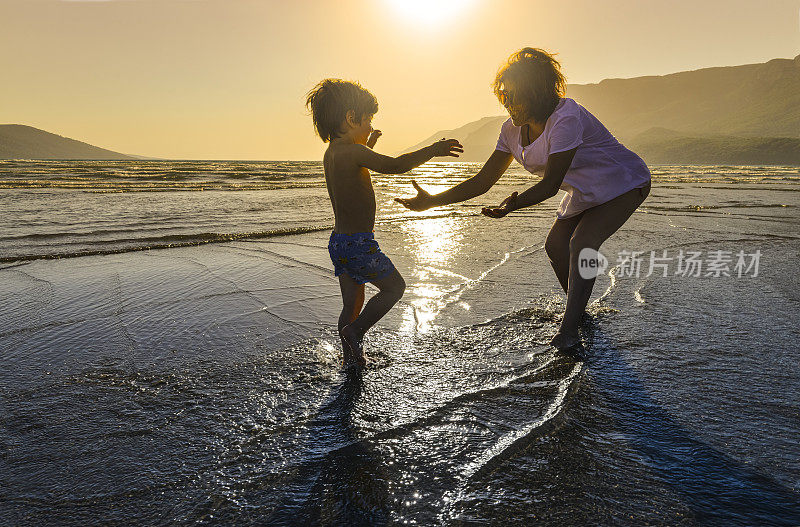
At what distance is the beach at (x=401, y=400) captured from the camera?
5.48 ft

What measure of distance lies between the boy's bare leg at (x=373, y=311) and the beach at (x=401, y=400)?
0.18m

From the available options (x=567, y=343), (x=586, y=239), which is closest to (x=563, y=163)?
(x=586, y=239)

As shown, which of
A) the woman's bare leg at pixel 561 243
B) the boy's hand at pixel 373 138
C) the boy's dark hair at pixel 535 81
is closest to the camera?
the boy's dark hair at pixel 535 81

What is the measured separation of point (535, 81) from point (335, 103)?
3.91ft

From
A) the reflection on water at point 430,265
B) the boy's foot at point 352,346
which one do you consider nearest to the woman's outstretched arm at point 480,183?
the reflection on water at point 430,265

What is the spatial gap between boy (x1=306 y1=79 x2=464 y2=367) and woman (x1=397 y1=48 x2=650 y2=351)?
0.39 m

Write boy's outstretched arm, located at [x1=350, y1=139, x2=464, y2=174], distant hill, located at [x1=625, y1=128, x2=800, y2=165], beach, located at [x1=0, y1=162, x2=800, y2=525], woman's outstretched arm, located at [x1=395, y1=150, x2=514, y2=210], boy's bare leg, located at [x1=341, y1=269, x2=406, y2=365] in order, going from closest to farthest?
beach, located at [x1=0, y1=162, x2=800, y2=525]
boy's outstretched arm, located at [x1=350, y1=139, x2=464, y2=174]
boy's bare leg, located at [x1=341, y1=269, x2=406, y2=365]
woman's outstretched arm, located at [x1=395, y1=150, x2=514, y2=210]
distant hill, located at [x1=625, y1=128, x2=800, y2=165]

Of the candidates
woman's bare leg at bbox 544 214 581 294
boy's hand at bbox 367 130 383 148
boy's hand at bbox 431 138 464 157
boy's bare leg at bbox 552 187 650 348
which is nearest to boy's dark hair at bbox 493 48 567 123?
boy's hand at bbox 431 138 464 157

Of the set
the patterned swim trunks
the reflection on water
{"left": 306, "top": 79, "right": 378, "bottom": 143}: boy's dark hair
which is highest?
{"left": 306, "top": 79, "right": 378, "bottom": 143}: boy's dark hair

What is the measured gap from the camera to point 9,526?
1556 millimetres

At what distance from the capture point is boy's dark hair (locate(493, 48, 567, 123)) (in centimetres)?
295

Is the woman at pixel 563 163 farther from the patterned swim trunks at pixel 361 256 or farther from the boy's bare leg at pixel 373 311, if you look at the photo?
the boy's bare leg at pixel 373 311

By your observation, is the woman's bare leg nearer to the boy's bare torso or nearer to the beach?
the beach

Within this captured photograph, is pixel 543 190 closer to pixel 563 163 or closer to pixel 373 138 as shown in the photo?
pixel 563 163
